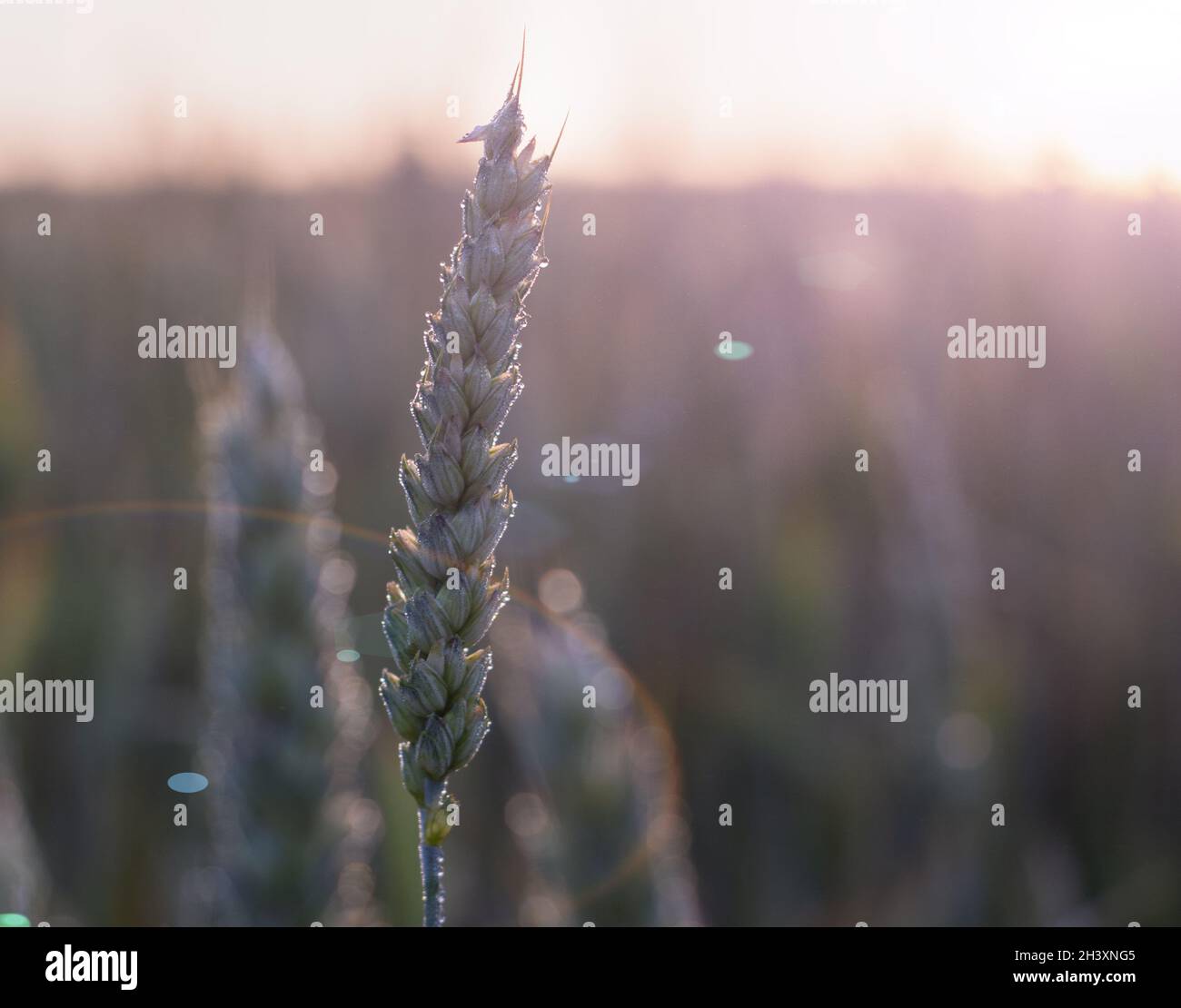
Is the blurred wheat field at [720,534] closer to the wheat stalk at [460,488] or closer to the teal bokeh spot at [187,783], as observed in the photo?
the teal bokeh spot at [187,783]

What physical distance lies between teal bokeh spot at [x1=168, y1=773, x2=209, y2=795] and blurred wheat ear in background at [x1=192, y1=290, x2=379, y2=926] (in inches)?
52.9

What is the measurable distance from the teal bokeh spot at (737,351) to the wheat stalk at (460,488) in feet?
16.2

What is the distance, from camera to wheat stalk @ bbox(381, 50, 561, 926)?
2.81ft

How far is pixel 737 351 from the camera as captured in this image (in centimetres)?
574

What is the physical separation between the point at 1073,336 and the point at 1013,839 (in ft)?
11.9

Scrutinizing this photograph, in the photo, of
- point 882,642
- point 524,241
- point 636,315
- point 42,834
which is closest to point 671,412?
point 636,315

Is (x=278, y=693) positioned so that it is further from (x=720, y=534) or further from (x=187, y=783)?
(x=720, y=534)

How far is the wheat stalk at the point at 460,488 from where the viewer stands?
86 centimetres

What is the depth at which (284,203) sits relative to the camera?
7.06 metres

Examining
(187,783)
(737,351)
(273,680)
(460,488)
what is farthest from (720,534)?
(460,488)

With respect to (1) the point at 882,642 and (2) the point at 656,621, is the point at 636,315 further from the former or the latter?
(1) the point at 882,642

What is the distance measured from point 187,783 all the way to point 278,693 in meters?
2.03

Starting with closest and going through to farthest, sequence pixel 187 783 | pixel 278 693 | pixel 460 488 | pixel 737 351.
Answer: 1. pixel 460 488
2. pixel 278 693
3. pixel 187 783
4. pixel 737 351

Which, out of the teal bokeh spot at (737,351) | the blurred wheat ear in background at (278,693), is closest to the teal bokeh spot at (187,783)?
the blurred wheat ear in background at (278,693)
